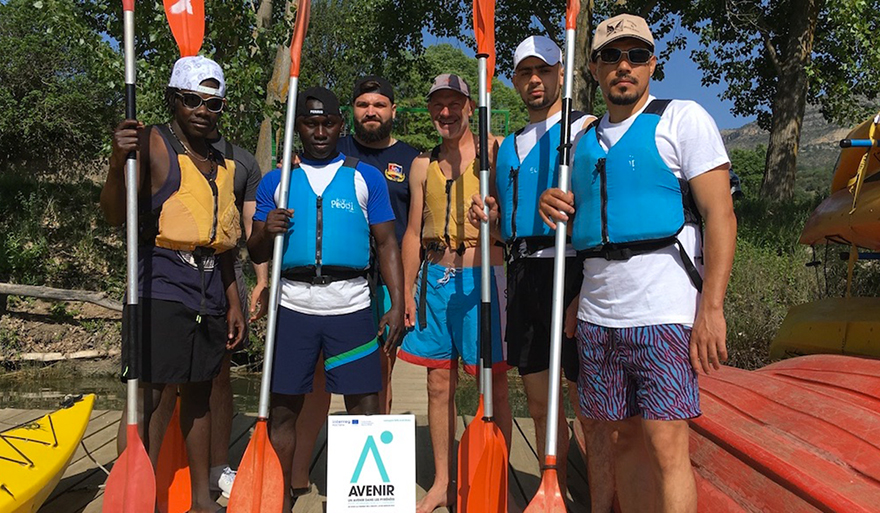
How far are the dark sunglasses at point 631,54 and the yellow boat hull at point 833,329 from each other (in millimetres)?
2625

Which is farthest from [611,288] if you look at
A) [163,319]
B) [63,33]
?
[63,33]

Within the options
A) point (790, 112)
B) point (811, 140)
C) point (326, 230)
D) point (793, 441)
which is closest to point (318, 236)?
point (326, 230)

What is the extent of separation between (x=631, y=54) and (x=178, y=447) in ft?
8.37

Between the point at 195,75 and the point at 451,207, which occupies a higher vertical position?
the point at 195,75

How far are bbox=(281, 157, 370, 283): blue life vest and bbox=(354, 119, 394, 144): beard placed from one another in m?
0.72

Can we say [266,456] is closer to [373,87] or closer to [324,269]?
[324,269]

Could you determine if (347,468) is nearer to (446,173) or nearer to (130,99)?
(446,173)

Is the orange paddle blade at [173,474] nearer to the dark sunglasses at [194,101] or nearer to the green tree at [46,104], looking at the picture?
the dark sunglasses at [194,101]

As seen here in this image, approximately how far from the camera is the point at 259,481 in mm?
2756

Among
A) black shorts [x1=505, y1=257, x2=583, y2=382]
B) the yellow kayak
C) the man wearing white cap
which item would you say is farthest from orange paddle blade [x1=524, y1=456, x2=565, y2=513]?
the yellow kayak

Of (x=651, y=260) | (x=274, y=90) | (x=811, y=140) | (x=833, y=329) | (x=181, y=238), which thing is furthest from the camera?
(x=811, y=140)

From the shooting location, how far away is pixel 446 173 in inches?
128

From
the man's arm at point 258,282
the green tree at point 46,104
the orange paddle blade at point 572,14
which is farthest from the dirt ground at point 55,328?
the orange paddle blade at point 572,14

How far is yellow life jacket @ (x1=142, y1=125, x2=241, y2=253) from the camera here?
9.00 ft
